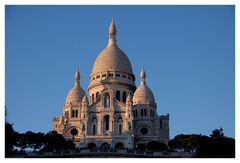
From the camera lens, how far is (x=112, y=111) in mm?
78562

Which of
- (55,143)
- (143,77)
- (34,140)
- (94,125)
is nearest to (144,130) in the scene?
(94,125)

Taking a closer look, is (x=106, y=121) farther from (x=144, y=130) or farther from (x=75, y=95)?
(x=75, y=95)

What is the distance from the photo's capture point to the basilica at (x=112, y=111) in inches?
2997

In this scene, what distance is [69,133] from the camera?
80.6 metres

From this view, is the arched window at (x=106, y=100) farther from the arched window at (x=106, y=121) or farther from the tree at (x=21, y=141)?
the tree at (x=21, y=141)

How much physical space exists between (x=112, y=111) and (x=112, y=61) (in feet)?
43.2

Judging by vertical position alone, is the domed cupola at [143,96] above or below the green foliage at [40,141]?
above

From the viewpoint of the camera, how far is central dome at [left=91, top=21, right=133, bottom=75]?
8794 cm

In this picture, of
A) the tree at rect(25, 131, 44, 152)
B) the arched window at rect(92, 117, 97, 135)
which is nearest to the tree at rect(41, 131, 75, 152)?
the tree at rect(25, 131, 44, 152)

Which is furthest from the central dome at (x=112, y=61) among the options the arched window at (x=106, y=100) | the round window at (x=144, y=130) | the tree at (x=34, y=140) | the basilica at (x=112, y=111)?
the tree at (x=34, y=140)

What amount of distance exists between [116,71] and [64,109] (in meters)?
11.7

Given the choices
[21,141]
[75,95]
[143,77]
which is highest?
[143,77]

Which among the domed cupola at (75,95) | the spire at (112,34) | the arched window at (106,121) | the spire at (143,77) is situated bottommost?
the arched window at (106,121)

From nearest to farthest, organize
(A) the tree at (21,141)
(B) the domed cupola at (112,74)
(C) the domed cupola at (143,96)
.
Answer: (A) the tree at (21,141) → (C) the domed cupola at (143,96) → (B) the domed cupola at (112,74)
